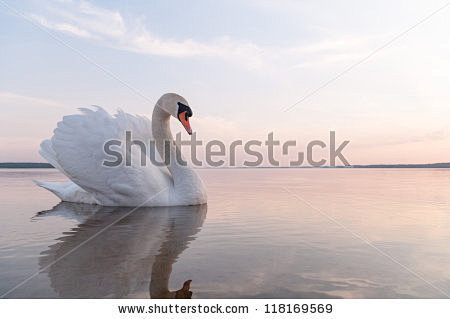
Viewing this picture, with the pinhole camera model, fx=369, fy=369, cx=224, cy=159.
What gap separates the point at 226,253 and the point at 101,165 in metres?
4.74

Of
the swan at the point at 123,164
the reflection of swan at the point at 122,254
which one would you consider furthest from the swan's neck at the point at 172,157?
the reflection of swan at the point at 122,254

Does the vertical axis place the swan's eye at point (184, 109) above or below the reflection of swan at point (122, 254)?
above

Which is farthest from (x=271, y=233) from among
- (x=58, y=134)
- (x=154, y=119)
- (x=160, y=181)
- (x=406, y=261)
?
(x=58, y=134)

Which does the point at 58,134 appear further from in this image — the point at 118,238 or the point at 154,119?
the point at 118,238

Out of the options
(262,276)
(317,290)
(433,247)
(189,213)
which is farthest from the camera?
(189,213)

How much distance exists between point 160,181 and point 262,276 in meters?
5.64

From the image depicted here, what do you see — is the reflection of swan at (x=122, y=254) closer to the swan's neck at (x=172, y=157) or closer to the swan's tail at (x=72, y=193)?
the swan's neck at (x=172, y=157)

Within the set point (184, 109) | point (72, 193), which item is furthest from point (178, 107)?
point (72, 193)

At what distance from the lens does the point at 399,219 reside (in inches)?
308

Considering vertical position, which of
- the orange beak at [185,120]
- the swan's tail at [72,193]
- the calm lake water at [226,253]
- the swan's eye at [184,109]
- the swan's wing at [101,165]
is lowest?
the calm lake water at [226,253]

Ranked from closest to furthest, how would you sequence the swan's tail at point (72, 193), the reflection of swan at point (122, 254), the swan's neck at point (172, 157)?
the reflection of swan at point (122, 254), the swan's neck at point (172, 157), the swan's tail at point (72, 193)

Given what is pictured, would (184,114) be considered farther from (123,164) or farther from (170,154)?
(123,164)

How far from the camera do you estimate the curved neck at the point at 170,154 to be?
31.3 feet

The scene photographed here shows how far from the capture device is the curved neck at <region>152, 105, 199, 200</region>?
376 inches
